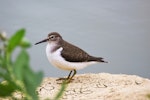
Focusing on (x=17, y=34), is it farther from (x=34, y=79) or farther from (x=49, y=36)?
(x=49, y=36)

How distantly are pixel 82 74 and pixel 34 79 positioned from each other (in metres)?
6.68

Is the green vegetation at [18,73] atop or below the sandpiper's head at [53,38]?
below

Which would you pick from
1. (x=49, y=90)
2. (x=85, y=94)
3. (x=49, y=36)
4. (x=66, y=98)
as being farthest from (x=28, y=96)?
(x=49, y=36)

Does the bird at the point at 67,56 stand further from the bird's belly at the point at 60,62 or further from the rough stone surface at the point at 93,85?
the rough stone surface at the point at 93,85

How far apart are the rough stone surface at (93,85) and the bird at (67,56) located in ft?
0.86

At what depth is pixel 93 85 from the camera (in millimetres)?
6418

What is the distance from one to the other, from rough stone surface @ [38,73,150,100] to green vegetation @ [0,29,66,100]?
14.1 ft

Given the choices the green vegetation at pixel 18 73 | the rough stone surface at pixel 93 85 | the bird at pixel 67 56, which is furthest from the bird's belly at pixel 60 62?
the green vegetation at pixel 18 73

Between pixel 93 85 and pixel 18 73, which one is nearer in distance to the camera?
pixel 18 73

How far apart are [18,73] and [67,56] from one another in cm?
577

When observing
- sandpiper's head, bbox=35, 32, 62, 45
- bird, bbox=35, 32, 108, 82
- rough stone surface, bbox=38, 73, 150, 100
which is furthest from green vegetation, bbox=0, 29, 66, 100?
sandpiper's head, bbox=35, 32, 62, 45

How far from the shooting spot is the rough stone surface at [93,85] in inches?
215

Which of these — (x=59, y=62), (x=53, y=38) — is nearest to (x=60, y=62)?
(x=59, y=62)

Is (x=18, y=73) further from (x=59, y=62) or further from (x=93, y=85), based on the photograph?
(x=93, y=85)
